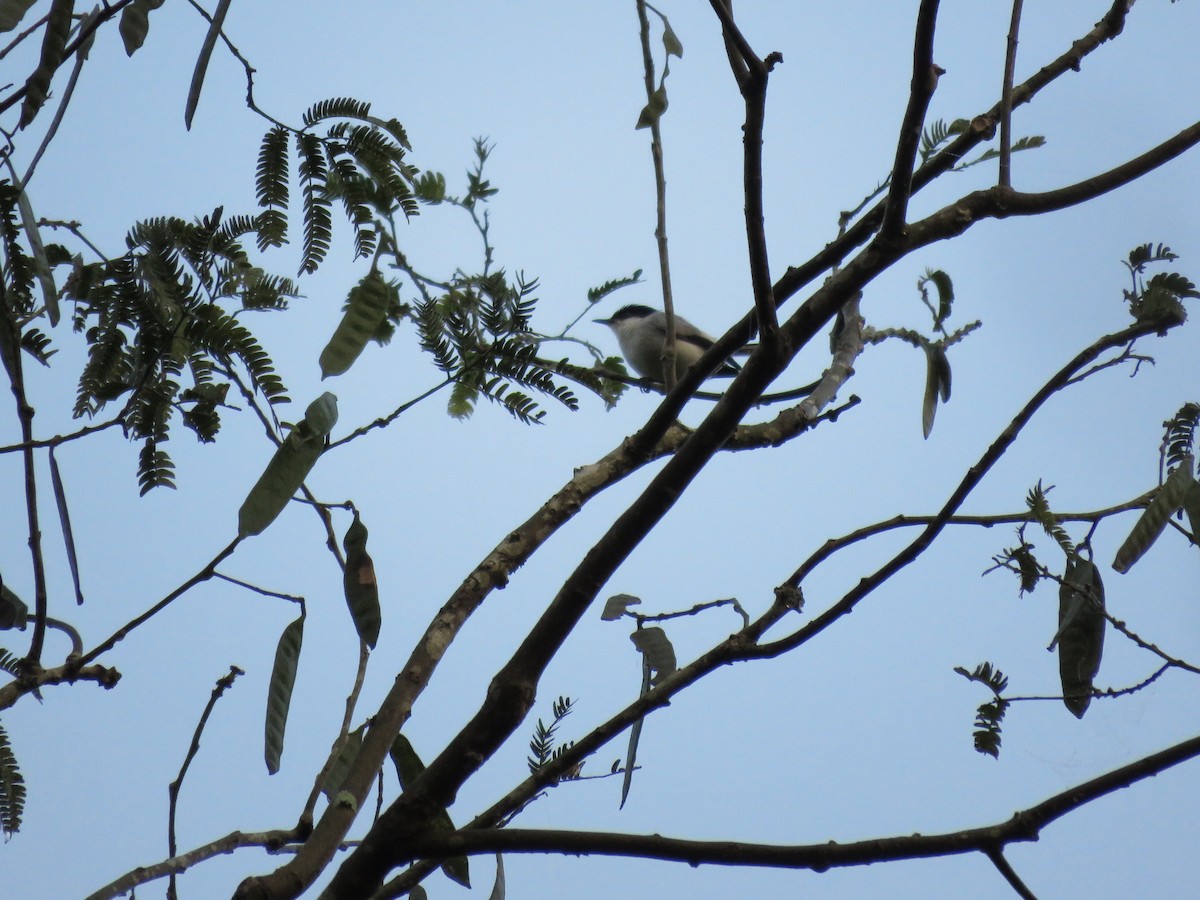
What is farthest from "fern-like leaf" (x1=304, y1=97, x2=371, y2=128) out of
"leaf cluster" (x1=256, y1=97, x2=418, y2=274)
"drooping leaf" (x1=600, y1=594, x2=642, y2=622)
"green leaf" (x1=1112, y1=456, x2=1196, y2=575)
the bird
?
the bird

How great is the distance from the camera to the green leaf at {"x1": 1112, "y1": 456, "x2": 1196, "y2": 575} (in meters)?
2.08

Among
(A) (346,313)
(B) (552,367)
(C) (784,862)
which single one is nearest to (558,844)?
(C) (784,862)

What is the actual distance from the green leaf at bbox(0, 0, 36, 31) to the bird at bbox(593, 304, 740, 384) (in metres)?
4.93

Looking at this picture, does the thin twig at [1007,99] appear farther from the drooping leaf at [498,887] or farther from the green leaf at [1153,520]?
the drooping leaf at [498,887]

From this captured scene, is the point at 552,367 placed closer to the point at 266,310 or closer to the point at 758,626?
the point at 266,310

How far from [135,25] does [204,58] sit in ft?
1.38

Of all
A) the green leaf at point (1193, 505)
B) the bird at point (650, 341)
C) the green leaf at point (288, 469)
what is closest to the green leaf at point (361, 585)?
the green leaf at point (288, 469)

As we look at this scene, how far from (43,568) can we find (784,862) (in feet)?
4.56

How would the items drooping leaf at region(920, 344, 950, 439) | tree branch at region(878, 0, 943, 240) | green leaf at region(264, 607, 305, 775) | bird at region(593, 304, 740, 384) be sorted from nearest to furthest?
1. tree branch at region(878, 0, 943, 240)
2. green leaf at region(264, 607, 305, 775)
3. drooping leaf at region(920, 344, 950, 439)
4. bird at region(593, 304, 740, 384)

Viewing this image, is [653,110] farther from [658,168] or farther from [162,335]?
[162,335]

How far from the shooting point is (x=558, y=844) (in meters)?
1.32

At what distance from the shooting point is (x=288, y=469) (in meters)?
1.76

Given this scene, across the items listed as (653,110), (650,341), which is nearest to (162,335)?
(653,110)

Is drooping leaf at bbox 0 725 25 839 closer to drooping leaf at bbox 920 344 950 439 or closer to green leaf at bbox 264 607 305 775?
green leaf at bbox 264 607 305 775
